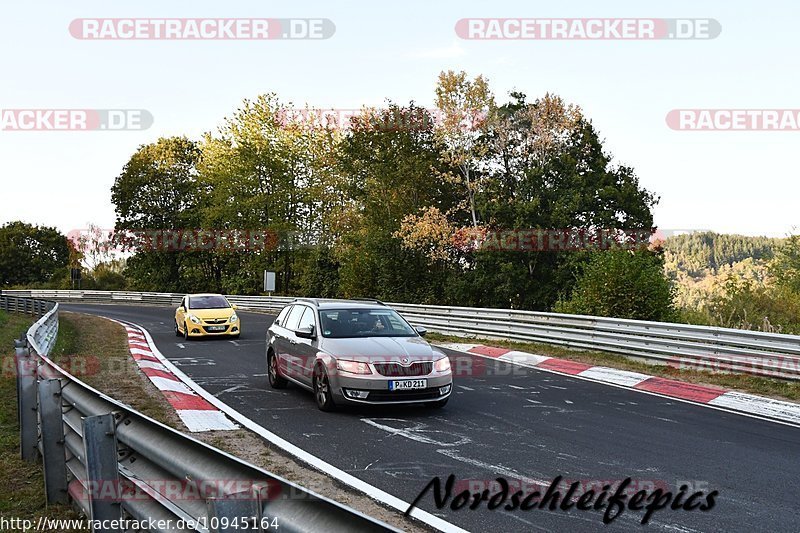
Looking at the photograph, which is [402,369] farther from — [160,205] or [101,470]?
[160,205]

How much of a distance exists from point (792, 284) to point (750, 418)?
31489 mm

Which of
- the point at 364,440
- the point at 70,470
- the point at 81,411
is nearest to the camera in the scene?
the point at 81,411

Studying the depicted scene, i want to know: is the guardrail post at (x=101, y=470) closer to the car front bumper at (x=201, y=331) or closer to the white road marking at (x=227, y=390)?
the white road marking at (x=227, y=390)

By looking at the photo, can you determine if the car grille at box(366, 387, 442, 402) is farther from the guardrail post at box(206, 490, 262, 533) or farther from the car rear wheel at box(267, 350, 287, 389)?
the guardrail post at box(206, 490, 262, 533)

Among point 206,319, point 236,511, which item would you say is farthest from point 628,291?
point 236,511

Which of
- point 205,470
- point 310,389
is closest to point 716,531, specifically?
point 205,470

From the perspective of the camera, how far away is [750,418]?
9.91 m

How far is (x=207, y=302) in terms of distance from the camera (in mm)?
23484

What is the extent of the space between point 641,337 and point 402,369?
7.42m

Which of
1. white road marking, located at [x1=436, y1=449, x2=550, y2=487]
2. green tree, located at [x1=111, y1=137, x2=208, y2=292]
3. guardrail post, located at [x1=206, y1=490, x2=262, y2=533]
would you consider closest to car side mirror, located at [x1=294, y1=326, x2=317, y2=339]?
white road marking, located at [x1=436, y1=449, x2=550, y2=487]

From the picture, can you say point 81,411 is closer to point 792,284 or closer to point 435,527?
point 435,527

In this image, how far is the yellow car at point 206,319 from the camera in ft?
72.4

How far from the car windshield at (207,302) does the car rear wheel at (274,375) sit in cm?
1133

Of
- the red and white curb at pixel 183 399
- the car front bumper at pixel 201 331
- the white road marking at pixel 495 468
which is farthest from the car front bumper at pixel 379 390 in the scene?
the car front bumper at pixel 201 331
